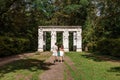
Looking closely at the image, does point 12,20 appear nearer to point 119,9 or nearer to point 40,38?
point 119,9

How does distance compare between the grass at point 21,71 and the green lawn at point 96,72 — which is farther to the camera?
the green lawn at point 96,72

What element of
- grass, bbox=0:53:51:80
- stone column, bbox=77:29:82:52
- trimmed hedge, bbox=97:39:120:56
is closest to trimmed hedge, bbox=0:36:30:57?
grass, bbox=0:53:51:80

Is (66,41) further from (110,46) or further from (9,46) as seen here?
(9,46)

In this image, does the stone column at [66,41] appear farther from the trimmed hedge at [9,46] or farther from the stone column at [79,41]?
the trimmed hedge at [9,46]

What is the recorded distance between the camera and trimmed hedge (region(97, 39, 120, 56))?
32.3 m

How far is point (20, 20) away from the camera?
23.6 meters

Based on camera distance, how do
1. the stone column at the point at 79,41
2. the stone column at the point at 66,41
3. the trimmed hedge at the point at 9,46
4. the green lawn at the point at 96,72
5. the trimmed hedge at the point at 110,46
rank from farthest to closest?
the stone column at the point at 79,41
the stone column at the point at 66,41
the trimmed hedge at the point at 110,46
the trimmed hedge at the point at 9,46
the green lawn at the point at 96,72

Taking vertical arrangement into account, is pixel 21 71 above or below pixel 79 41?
below

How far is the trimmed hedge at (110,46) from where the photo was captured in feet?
106

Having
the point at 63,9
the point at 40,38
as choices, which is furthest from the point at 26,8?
the point at 63,9

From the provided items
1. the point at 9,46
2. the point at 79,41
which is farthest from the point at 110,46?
the point at 9,46

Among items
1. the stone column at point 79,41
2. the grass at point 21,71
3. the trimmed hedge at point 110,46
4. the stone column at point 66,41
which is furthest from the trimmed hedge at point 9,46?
the trimmed hedge at point 110,46

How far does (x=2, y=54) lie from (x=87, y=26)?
22.5 meters

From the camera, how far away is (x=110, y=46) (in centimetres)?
3538
